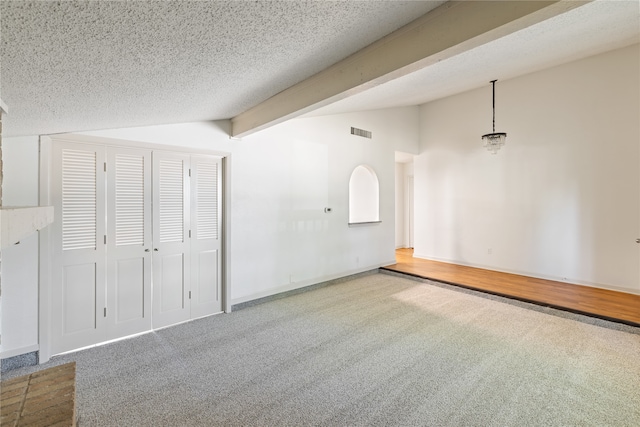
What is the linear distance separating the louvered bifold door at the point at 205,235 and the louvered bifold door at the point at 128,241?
0.51 meters

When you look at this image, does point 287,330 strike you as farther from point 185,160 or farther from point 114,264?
point 185,160

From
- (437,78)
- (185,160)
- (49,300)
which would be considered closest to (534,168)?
(437,78)

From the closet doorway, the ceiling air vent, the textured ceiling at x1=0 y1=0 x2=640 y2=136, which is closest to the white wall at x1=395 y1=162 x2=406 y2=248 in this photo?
the ceiling air vent

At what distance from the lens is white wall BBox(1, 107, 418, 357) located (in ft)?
8.49

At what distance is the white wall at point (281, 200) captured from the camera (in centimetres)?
259

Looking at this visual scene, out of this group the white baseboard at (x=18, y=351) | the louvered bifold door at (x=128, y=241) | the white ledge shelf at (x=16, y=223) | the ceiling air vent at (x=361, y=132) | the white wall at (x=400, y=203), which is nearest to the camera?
the white ledge shelf at (x=16, y=223)

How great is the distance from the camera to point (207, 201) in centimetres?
372

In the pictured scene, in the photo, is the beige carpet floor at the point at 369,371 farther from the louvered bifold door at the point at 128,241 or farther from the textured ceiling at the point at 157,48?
the textured ceiling at the point at 157,48

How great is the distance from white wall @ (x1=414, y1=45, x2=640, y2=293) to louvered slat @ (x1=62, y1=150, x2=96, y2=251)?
253 inches

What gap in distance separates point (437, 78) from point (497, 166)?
2.76 metres

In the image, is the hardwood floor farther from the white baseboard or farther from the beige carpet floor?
the white baseboard

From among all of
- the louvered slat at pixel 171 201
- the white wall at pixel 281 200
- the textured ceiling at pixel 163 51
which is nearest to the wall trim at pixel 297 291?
the white wall at pixel 281 200

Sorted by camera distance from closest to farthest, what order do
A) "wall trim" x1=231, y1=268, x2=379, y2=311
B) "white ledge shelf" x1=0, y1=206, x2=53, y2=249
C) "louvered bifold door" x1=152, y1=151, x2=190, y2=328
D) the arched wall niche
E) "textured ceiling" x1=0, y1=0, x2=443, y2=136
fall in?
"white ledge shelf" x1=0, y1=206, x2=53, y2=249, "textured ceiling" x1=0, y1=0, x2=443, y2=136, "louvered bifold door" x1=152, y1=151, x2=190, y2=328, "wall trim" x1=231, y1=268, x2=379, y2=311, the arched wall niche

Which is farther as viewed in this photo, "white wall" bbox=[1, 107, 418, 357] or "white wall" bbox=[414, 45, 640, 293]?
"white wall" bbox=[414, 45, 640, 293]
